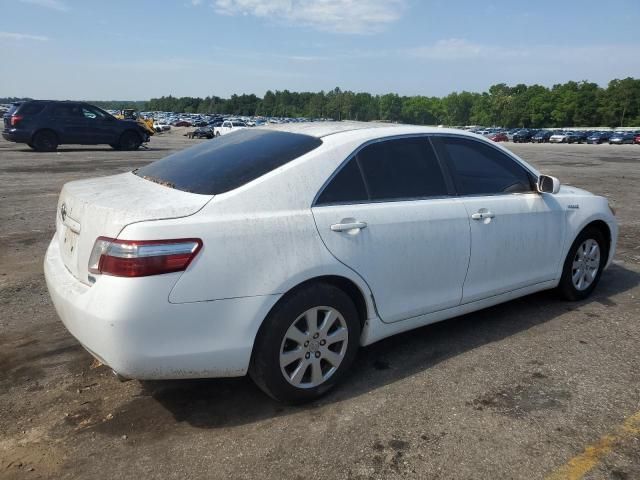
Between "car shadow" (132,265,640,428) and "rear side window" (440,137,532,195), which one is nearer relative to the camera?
"car shadow" (132,265,640,428)

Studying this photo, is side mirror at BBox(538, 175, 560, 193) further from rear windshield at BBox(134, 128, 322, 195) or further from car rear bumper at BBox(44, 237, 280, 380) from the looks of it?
car rear bumper at BBox(44, 237, 280, 380)

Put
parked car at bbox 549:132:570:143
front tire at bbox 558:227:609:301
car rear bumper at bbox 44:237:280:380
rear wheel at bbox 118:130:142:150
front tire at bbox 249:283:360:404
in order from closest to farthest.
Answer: car rear bumper at bbox 44:237:280:380, front tire at bbox 249:283:360:404, front tire at bbox 558:227:609:301, rear wheel at bbox 118:130:142:150, parked car at bbox 549:132:570:143

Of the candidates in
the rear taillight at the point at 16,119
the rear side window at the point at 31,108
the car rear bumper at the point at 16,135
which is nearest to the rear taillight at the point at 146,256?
the rear side window at the point at 31,108

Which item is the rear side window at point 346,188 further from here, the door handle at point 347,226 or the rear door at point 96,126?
the rear door at point 96,126

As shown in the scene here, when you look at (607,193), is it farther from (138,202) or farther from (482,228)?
(138,202)

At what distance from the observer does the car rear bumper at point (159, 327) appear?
2512mm

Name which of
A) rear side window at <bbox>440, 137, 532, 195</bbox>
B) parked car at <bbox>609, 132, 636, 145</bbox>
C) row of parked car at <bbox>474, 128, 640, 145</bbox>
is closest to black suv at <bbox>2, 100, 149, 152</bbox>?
rear side window at <bbox>440, 137, 532, 195</bbox>

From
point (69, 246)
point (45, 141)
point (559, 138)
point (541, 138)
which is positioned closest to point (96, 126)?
point (45, 141)

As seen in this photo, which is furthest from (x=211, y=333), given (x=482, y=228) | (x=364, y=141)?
(x=482, y=228)

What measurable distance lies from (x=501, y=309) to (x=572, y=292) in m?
0.66

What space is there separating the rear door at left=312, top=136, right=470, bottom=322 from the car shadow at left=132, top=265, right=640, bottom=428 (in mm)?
384

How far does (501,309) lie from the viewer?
463cm

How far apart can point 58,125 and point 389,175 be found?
58.0 ft

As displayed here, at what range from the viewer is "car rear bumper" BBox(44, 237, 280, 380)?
2.51 meters
